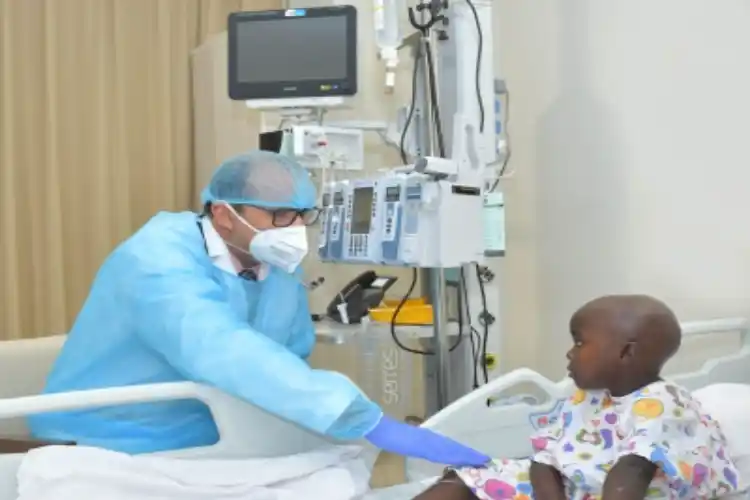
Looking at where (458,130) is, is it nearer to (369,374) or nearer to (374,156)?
(374,156)

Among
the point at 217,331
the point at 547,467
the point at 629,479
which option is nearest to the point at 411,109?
the point at 217,331

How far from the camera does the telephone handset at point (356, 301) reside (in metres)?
2.69

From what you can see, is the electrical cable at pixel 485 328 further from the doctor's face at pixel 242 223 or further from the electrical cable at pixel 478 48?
the doctor's face at pixel 242 223

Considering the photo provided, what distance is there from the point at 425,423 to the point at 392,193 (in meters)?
0.81

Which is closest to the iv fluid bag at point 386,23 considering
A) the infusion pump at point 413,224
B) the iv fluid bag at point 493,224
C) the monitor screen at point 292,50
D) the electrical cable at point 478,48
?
the monitor screen at point 292,50

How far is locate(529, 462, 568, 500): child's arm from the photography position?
4.84ft

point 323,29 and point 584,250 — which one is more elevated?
point 323,29

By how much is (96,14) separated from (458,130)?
6.06ft

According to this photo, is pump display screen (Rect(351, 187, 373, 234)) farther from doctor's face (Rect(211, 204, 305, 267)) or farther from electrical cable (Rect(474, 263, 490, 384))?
doctor's face (Rect(211, 204, 305, 267))

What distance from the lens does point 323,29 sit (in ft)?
8.89

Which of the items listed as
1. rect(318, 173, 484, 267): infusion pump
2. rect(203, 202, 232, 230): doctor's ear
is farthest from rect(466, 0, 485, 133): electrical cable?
rect(203, 202, 232, 230): doctor's ear

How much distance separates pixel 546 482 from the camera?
1.50m

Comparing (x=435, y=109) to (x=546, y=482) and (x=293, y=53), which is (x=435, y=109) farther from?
(x=546, y=482)

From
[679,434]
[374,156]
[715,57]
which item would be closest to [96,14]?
[374,156]
